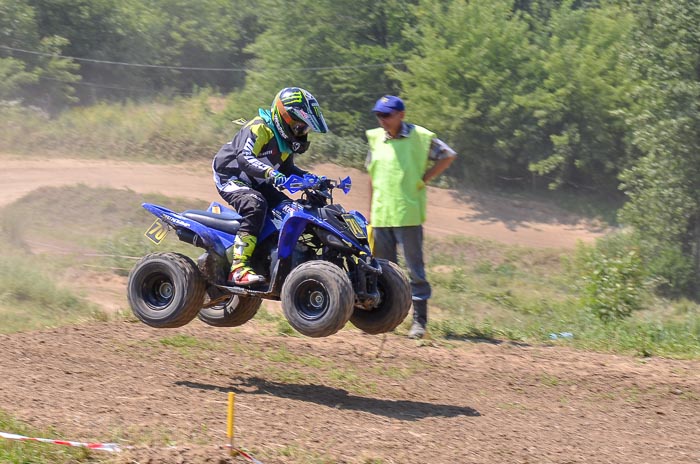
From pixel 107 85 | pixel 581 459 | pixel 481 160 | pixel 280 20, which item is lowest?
pixel 581 459

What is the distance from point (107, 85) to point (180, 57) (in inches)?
281

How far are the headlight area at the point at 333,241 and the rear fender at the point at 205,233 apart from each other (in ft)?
2.77

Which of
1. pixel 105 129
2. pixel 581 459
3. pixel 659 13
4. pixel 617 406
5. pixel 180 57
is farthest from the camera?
pixel 180 57

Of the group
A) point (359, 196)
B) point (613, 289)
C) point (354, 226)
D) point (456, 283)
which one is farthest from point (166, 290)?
point (359, 196)

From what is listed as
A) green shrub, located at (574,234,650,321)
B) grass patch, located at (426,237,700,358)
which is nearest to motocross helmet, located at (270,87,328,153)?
grass patch, located at (426,237,700,358)

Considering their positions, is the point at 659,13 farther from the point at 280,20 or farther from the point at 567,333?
the point at 280,20

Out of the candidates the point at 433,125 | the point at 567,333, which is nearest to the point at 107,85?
the point at 433,125

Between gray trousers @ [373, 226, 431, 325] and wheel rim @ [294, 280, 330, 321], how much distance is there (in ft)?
8.42

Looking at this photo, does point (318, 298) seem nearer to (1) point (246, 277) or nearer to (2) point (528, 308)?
(1) point (246, 277)

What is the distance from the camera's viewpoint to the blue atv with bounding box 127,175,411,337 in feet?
22.8

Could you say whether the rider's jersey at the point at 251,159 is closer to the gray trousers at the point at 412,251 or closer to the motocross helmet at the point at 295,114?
the motocross helmet at the point at 295,114

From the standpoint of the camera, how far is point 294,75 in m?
36.6

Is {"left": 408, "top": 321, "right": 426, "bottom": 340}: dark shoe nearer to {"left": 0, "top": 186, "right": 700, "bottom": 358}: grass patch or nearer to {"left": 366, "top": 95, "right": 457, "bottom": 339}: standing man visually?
{"left": 366, "top": 95, "right": 457, "bottom": 339}: standing man

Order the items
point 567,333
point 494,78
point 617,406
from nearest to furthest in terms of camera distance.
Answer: point 617,406 → point 567,333 → point 494,78
